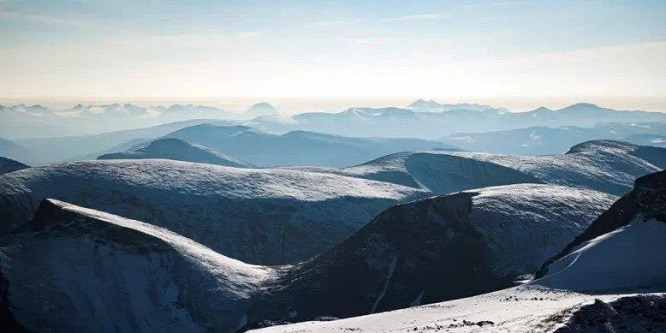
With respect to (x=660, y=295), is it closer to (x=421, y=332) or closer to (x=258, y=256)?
(x=421, y=332)

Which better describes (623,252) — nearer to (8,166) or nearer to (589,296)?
(589,296)

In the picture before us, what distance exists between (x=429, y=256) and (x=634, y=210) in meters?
30.8

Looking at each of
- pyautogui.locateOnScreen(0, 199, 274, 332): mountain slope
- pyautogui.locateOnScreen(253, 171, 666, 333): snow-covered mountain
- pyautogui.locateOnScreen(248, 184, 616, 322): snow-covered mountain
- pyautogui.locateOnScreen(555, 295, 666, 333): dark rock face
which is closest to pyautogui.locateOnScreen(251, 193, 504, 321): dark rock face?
pyautogui.locateOnScreen(248, 184, 616, 322): snow-covered mountain

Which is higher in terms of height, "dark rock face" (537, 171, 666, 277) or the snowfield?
"dark rock face" (537, 171, 666, 277)

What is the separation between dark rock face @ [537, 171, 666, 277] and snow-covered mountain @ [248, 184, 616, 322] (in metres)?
11.3

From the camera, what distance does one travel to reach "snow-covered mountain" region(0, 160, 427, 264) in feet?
453

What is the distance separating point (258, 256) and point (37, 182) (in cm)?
5567

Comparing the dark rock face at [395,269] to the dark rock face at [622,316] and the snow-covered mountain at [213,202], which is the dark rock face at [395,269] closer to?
the dark rock face at [622,316]

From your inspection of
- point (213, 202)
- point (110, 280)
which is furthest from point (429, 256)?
point (213, 202)

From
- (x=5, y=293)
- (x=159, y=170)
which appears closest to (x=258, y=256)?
(x=159, y=170)

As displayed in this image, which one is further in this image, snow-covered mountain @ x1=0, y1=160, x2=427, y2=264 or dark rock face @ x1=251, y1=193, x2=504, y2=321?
snow-covered mountain @ x1=0, y1=160, x2=427, y2=264

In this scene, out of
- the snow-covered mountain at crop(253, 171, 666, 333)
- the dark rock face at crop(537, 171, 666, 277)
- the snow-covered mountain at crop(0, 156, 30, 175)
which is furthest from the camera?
the snow-covered mountain at crop(0, 156, 30, 175)

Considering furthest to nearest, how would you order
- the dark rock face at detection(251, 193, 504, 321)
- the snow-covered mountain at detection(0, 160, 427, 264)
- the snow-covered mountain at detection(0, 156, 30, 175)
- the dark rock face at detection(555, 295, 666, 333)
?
1. the snow-covered mountain at detection(0, 156, 30, 175)
2. the snow-covered mountain at detection(0, 160, 427, 264)
3. the dark rock face at detection(251, 193, 504, 321)
4. the dark rock face at detection(555, 295, 666, 333)

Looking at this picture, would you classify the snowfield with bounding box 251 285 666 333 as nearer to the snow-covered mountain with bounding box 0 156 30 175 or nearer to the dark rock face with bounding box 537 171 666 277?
the dark rock face with bounding box 537 171 666 277
